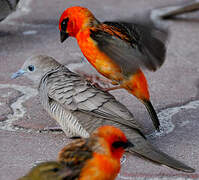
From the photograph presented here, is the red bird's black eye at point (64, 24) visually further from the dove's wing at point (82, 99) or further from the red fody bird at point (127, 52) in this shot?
the dove's wing at point (82, 99)

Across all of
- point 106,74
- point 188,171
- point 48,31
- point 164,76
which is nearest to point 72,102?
point 106,74

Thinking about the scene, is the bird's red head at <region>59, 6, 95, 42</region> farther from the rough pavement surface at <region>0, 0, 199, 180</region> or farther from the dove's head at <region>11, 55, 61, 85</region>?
the rough pavement surface at <region>0, 0, 199, 180</region>

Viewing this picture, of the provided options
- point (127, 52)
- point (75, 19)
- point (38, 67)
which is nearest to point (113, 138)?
point (127, 52)

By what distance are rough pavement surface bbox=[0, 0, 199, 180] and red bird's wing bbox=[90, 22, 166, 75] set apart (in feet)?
1.58

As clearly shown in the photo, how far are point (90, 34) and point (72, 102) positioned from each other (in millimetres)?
583

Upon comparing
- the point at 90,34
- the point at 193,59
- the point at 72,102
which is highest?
the point at 90,34

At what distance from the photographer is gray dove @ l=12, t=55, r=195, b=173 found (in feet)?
10.4

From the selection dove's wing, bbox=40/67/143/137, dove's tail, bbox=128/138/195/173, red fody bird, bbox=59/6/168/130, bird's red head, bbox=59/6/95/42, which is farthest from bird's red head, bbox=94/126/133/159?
bird's red head, bbox=59/6/95/42

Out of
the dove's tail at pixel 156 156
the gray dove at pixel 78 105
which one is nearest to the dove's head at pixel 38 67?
the gray dove at pixel 78 105

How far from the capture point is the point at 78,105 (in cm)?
331

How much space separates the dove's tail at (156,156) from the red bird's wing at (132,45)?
638 millimetres

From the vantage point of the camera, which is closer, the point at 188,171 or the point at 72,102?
the point at 188,171

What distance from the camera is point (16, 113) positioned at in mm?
3695

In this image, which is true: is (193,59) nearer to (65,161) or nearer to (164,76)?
(164,76)
